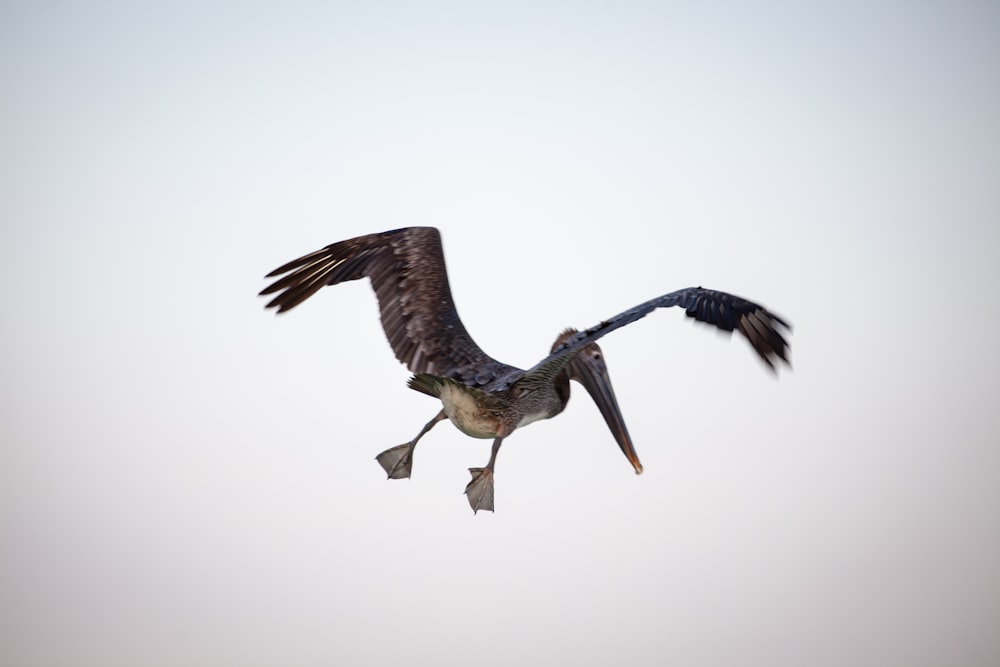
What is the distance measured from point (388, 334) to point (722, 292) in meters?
3.27

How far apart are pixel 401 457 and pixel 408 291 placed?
1.69 meters

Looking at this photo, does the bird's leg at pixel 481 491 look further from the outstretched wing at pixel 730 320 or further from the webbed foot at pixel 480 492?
the outstretched wing at pixel 730 320

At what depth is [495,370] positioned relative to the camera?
9.88 meters

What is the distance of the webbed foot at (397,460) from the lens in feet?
32.7

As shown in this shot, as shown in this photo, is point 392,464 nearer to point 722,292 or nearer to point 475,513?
point 475,513

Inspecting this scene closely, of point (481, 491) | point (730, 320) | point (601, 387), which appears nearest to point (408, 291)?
point (601, 387)

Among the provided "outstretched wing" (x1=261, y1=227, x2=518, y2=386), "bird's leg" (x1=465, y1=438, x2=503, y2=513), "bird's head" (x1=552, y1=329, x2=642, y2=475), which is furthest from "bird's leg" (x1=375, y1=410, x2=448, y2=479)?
"bird's head" (x1=552, y1=329, x2=642, y2=475)

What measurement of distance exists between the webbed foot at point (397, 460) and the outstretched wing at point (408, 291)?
35.5 inches

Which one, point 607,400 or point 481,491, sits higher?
point 607,400

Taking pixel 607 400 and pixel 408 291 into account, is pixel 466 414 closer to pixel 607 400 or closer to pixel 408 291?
pixel 607 400

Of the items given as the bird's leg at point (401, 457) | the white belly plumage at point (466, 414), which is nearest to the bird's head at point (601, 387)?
the white belly plumage at point (466, 414)

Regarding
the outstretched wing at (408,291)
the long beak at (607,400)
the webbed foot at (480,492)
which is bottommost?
the webbed foot at (480,492)

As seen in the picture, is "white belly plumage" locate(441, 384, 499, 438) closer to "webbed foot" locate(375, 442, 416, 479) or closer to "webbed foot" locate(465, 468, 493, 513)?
"webbed foot" locate(465, 468, 493, 513)

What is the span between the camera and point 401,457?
1002 cm
